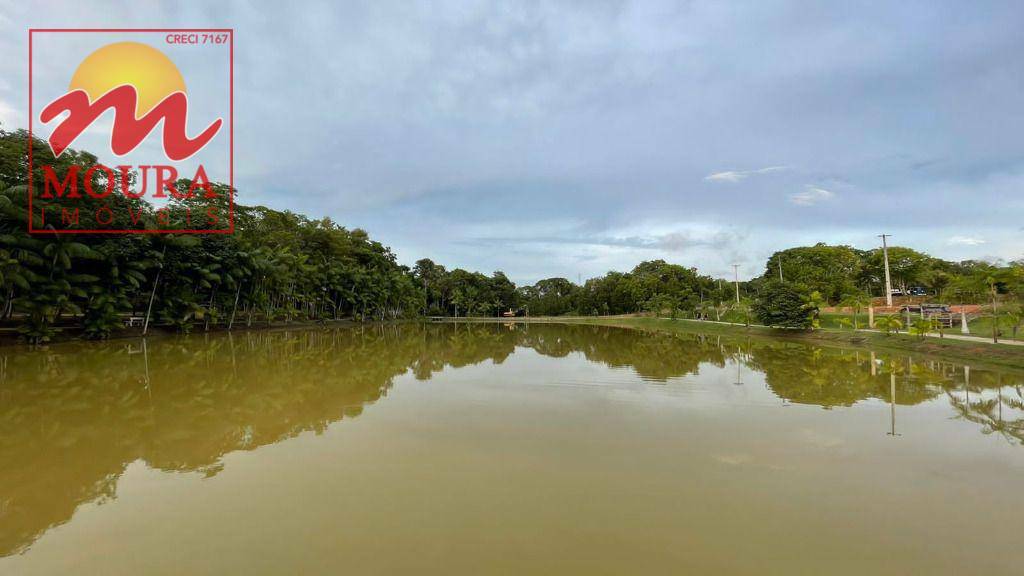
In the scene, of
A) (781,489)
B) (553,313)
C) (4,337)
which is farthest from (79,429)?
(553,313)

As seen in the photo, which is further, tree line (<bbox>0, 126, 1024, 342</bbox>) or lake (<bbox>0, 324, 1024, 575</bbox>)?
tree line (<bbox>0, 126, 1024, 342</bbox>)

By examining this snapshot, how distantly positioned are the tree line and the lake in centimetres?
1017

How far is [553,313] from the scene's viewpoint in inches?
2776

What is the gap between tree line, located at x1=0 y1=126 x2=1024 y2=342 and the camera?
57.3 ft

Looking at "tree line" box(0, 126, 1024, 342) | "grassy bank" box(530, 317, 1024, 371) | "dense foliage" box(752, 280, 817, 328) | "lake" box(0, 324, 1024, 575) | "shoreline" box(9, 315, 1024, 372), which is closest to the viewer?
"lake" box(0, 324, 1024, 575)

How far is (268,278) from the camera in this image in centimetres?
3019

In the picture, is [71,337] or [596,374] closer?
[596,374]

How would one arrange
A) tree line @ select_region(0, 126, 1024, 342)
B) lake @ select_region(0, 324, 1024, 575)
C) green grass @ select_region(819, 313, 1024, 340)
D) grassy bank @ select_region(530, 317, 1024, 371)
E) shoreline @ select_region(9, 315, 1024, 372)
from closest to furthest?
lake @ select_region(0, 324, 1024, 575) → grassy bank @ select_region(530, 317, 1024, 371) → shoreline @ select_region(9, 315, 1024, 372) → green grass @ select_region(819, 313, 1024, 340) → tree line @ select_region(0, 126, 1024, 342)

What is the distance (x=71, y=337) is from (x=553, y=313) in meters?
56.9

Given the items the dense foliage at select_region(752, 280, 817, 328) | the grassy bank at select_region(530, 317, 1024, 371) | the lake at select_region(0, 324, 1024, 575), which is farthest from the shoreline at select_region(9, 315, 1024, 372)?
the lake at select_region(0, 324, 1024, 575)

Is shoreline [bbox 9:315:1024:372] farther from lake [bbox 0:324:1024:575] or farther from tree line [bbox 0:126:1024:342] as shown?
lake [bbox 0:324:1024:575]

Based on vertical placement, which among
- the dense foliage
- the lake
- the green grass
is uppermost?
the dense foliage

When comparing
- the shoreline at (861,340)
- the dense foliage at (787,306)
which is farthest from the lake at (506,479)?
the dense foliage at (787,306)

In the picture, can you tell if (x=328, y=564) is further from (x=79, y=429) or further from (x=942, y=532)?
(x=79, y=429)
